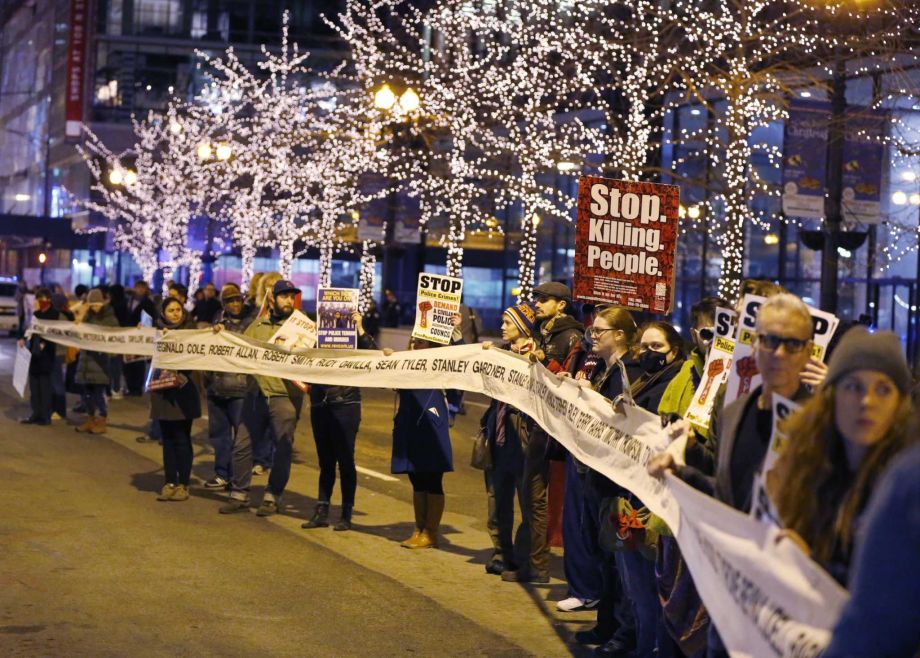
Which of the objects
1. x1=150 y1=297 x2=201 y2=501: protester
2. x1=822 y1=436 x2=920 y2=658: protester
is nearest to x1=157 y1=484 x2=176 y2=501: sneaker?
x1=150 y1=297 x2=201 y2=501: protester

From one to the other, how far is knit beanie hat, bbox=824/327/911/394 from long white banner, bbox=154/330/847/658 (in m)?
0.45

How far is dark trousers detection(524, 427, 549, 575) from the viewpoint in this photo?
30.0 ft

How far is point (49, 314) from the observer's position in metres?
18.5

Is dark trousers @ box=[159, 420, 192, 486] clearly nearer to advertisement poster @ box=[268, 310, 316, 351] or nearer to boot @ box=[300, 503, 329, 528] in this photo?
advertisement poster @ box=[268, 310, 316, 351]

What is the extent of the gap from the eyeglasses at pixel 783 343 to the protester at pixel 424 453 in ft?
18.7

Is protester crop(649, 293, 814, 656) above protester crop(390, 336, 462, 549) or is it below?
above

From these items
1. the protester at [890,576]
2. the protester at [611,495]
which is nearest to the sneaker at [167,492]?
the protester at [611,495]

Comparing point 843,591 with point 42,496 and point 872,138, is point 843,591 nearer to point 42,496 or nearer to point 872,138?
point 42,496

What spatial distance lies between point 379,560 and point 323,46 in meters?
66.0

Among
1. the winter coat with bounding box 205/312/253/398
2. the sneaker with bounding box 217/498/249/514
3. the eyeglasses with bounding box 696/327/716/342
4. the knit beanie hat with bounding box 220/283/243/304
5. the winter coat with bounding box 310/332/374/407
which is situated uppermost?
the eyeglasses with bounding box 696/327/716/342

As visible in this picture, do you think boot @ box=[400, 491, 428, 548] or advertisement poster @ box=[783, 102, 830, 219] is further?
advertisement poster @ box=[783, 102, 830, 219]

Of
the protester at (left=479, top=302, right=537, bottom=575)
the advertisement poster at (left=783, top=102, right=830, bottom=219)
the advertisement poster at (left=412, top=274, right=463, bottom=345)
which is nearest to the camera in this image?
the protester at (left=479, top=302, right=537, bottom=575)

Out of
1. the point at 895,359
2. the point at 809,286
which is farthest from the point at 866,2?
the point at 809,286

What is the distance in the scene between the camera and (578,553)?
8.47m
